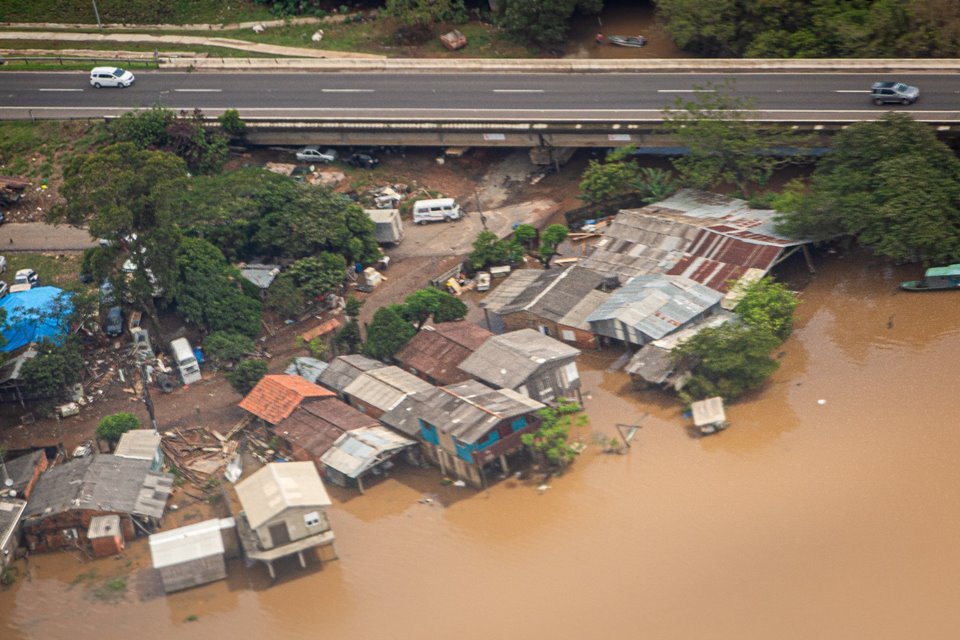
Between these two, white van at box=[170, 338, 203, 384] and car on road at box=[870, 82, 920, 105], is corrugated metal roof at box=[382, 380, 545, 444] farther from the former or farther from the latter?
car on road at box=[870, 82, 920, 105]

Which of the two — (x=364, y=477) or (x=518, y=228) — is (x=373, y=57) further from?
(x=364, y=477)

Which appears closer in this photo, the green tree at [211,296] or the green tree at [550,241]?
the green tree at [211,296]

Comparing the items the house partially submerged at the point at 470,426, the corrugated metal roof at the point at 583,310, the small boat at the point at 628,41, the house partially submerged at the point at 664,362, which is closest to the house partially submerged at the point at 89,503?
the house partially submerged at the point at 470,426

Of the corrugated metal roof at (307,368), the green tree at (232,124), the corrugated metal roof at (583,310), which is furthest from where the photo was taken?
the green tree at (232,124)

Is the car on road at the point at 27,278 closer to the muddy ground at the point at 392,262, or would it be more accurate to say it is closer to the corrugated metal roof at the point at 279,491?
the muddy ground at the point at 392,262

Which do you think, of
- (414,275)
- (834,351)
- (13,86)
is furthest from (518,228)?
(13,86)

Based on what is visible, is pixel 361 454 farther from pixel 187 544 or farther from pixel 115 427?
pixel 115 427

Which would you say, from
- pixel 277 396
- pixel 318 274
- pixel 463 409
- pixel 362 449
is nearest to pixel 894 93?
pixel 463 409

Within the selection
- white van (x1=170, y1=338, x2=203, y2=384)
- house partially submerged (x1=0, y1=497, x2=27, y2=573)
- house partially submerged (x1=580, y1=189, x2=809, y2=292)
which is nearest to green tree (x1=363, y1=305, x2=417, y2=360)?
white van (x1=170, y1=338, x2=203, y2=384)
